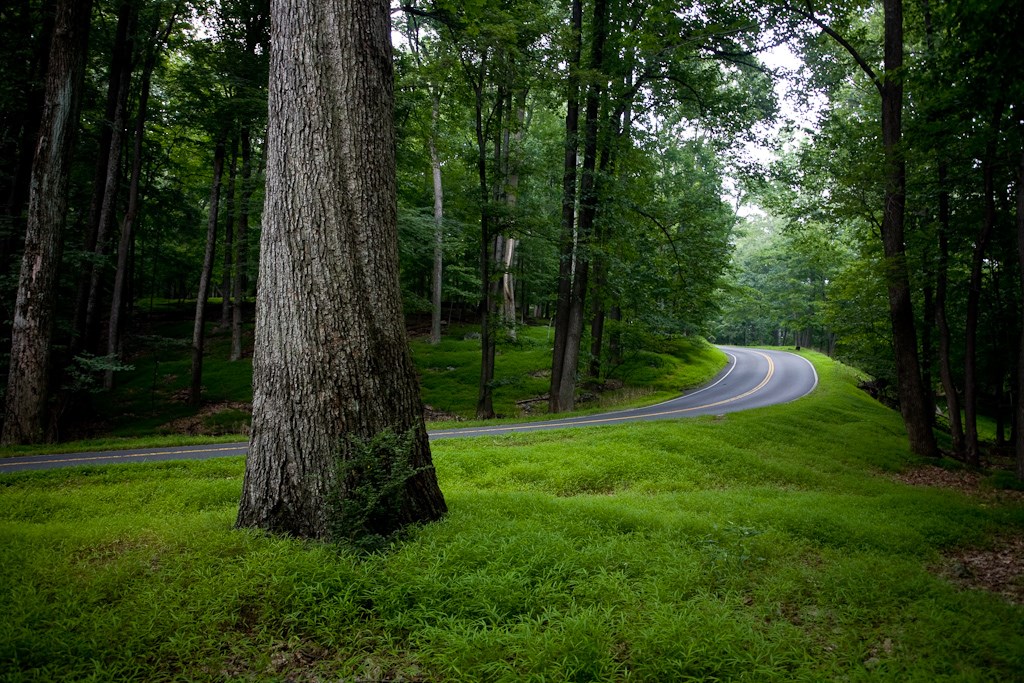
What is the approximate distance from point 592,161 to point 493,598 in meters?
15.1

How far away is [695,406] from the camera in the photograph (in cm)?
2097

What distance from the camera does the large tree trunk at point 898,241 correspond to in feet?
40.5

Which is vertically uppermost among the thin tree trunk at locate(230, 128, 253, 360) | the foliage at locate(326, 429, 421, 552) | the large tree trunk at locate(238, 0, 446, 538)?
the thin tree trunk at locate(230, 128, 253, 360)

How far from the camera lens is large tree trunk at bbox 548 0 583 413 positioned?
14.4m

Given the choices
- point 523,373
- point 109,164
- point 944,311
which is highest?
point 109,164

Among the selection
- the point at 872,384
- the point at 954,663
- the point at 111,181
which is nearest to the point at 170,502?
the point at 954,663

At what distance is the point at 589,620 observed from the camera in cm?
317

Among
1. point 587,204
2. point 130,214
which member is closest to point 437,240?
point 587,204

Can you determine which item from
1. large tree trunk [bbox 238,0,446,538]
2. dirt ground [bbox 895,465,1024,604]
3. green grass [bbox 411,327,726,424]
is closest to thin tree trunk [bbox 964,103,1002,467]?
dirt ground [bbox 895,465,1024,604]

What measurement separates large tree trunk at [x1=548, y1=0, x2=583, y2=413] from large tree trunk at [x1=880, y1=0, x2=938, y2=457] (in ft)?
25.6

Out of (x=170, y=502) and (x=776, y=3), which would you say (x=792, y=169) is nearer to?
(x=776, y=3)

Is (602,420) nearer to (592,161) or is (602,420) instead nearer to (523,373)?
(592,161)

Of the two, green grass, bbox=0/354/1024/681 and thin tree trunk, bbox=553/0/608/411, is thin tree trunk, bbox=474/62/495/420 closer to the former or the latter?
thin tree trunk, bbox=553/0/608/411

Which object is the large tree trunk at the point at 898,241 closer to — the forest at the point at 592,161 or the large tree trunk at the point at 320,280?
the forest at the point at 592,161
